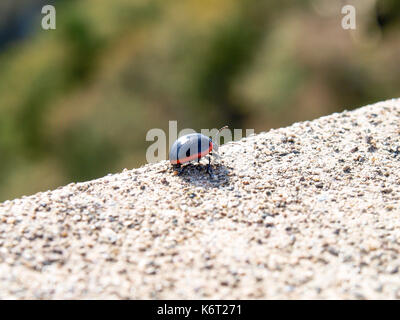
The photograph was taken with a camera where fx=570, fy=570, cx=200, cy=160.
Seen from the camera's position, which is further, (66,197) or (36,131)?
(36,131)

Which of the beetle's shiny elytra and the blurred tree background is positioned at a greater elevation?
the blurred tree background

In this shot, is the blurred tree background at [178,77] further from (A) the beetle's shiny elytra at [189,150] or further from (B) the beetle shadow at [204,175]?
(A) the beetle's shiny elytra at [189,150]

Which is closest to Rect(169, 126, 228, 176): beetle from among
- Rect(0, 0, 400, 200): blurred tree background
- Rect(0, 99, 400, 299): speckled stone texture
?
Rect(0, 99, 400, 299): speckled stone texture

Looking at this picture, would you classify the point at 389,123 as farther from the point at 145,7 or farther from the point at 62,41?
the point at 62,41

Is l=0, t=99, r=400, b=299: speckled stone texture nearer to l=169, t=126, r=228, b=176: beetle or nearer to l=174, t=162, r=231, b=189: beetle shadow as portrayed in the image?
l=174, t=162, r=231, b=189: beetle shadow

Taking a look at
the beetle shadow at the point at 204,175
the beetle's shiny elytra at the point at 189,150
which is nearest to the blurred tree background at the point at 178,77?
the beetle shadow at the point at 204,175

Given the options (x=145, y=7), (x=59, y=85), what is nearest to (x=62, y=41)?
(x=59, y=85)
